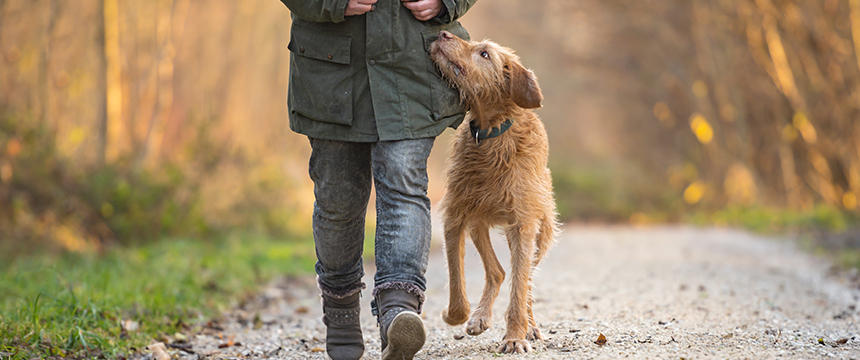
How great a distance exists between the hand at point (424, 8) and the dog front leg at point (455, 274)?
109 centimetres

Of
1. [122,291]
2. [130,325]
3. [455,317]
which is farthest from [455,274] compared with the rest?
[122,291]

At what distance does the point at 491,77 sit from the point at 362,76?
0.75 metres

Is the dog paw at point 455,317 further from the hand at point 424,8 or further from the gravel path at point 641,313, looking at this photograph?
the hand at point 424,8

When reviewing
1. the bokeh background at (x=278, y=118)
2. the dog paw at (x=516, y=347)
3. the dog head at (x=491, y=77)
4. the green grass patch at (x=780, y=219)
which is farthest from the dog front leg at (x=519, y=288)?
the green grass patch at (x=780, y=219)

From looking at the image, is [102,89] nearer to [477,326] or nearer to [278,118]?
[278,118]

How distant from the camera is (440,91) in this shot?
154 inches

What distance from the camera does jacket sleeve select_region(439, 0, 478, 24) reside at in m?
3.79

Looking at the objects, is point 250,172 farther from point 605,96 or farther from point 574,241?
point 605,96

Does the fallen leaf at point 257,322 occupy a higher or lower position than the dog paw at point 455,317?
higher

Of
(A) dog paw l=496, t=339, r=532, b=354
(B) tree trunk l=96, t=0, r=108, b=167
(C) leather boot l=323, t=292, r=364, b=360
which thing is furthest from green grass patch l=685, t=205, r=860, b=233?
(B) tree trunk l=96, t=0, r=108, b=167

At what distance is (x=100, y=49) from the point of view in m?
9.84

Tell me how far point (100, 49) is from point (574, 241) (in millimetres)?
6556

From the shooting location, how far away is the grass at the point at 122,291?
4316mm

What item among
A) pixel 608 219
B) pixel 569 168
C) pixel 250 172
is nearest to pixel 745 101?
pixel 608 219
